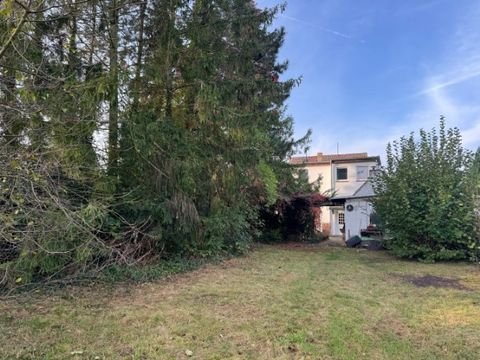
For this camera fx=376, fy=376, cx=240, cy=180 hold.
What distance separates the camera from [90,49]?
747 cm

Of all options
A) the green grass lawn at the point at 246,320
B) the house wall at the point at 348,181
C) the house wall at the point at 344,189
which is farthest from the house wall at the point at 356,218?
the green grass lawn at the point at 246,320

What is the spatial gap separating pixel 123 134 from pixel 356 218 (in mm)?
15563

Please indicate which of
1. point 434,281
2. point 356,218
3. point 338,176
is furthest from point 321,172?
point 434,281

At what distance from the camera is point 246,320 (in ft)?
15.9

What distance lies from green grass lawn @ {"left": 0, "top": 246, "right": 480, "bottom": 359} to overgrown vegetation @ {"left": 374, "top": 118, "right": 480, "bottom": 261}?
12.2 ft

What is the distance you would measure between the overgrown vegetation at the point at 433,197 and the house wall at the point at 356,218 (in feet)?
25.4

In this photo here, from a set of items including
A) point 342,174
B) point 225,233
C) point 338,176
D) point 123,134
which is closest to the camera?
point 123,134

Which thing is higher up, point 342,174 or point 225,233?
point 342,174

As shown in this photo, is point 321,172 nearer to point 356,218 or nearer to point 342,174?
point 342,174

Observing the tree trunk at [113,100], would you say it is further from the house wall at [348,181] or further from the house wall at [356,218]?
the house wall at [348,181]

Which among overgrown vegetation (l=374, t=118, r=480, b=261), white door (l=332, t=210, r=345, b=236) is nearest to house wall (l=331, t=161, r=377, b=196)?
white door (l=332, t=210, r=345, b=236)

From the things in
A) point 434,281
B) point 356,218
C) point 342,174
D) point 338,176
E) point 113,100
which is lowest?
point 434,281

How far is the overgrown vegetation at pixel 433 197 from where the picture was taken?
35.9ft

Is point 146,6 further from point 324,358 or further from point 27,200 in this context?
point 324,358
